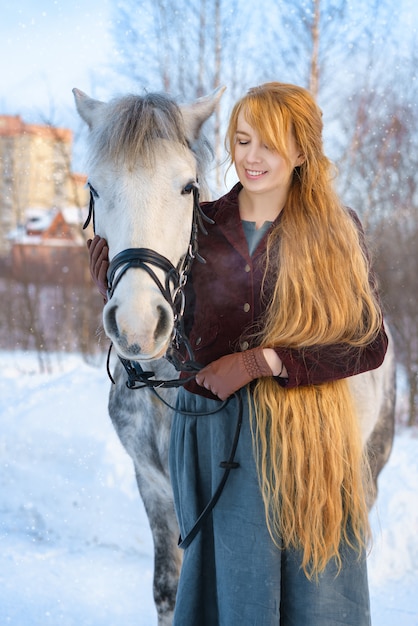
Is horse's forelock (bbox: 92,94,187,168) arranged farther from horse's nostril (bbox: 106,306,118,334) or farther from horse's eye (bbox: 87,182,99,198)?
horse's nostril (bbox: 106,306,118,334)

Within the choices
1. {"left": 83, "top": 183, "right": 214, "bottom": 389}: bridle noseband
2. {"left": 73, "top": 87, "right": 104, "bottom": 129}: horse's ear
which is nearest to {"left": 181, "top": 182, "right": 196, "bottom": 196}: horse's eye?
{"left": 83, "top": 183, "right": 214, "bottom": 389}: bridle noseband

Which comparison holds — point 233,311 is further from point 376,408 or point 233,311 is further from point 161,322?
point 376,408

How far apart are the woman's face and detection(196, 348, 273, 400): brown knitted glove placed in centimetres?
45

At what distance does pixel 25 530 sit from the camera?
13.4 ft

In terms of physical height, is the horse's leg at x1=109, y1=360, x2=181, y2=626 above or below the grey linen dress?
below

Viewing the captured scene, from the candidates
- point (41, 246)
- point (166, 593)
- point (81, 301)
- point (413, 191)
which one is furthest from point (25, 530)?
point (413, 191)

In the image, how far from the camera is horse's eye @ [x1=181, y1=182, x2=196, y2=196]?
1.61 m

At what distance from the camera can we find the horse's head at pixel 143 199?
53.6 inches

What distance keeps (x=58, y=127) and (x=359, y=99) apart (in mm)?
3446

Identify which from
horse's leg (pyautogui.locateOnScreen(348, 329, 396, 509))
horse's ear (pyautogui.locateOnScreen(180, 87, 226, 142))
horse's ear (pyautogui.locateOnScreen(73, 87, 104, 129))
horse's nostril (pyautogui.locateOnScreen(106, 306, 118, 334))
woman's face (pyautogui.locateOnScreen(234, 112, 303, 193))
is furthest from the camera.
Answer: horse's leg (pyautogui.locateOnScreen(348, 329, 396, 509))

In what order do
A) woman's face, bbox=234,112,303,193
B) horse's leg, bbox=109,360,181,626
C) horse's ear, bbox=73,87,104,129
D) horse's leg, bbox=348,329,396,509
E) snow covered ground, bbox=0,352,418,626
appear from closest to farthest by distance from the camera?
1. woman's face, bbox=234,112,303,193
2. horse's ear, bbox=73,87,104,129
3. horse's leg, bbox=109,360,181,626
4. horse's leg, bbox=348,329,396,509
5. snow covered ground, bbox=0,352,418,626

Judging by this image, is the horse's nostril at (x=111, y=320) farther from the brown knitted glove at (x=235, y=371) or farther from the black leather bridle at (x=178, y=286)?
the brown knitted glove at (x=235, y=371)

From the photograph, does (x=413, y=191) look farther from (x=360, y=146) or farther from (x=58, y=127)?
(x=58, y=127)

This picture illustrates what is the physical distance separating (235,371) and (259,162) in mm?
546
